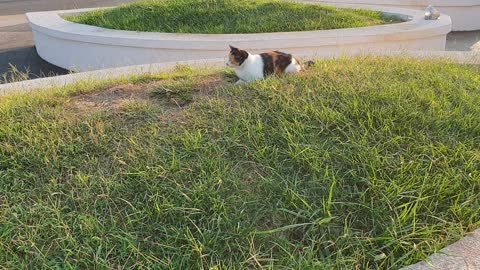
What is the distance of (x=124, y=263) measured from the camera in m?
1.86

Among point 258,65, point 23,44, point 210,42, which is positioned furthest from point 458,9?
point 23,44

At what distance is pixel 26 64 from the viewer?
653 centimetres

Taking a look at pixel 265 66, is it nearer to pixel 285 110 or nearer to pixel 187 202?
pixel 285 110

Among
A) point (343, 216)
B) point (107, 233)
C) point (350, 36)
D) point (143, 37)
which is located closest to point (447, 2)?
point (350, 36)

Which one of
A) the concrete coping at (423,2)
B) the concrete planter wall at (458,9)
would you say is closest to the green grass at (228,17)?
the concrete coping at (423,2)

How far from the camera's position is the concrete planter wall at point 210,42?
5.48 metres

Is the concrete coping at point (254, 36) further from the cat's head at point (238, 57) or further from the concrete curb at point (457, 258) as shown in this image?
the concrete curb at point (457, 258)

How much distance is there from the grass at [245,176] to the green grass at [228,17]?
10.0 feet

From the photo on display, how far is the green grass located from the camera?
6.04 metres

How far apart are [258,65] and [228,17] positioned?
2.95 meters

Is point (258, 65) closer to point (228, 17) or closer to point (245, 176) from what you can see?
point (245, 176)

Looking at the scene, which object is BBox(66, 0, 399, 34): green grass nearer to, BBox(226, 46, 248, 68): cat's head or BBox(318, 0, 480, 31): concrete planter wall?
BBox(318, 0, 480, 31): concrete planter wall

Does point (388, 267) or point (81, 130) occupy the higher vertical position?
point (81, 130)

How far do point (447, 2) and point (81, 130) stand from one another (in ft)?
25.7
